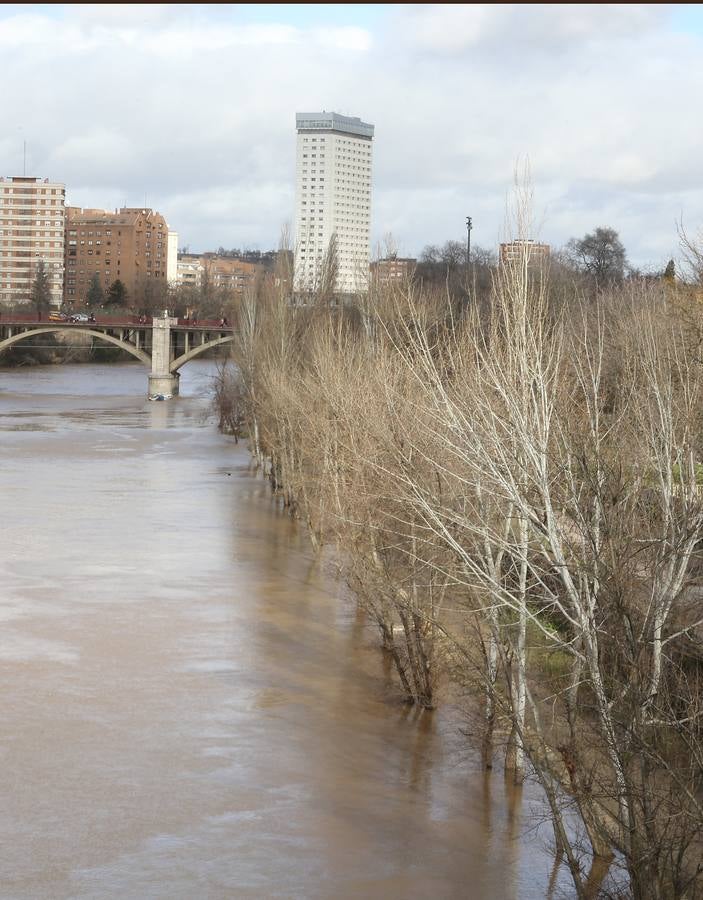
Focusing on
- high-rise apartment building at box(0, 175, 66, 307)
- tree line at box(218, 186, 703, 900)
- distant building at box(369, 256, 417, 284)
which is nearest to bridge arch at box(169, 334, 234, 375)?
distant building at box(369, 256, 417, 284)

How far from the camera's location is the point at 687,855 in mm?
8820

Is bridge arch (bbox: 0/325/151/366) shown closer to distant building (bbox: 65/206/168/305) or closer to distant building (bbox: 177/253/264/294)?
distant building (bbox: 65/206/168/305)

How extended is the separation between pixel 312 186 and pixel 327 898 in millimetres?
154046

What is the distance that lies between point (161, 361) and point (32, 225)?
60.3 m

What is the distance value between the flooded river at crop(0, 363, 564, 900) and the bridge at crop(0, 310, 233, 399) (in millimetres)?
36345

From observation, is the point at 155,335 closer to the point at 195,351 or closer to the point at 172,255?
the point at 195,351

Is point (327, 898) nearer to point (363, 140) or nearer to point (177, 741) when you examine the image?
point (177, 741)

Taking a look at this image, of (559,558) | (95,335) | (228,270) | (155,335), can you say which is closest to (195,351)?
(155,335)

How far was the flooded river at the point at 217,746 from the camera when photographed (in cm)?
918

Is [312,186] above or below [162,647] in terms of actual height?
above

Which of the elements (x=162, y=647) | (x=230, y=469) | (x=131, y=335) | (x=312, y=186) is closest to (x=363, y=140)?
(x=312, y=186)

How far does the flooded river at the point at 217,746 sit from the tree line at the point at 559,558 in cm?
59

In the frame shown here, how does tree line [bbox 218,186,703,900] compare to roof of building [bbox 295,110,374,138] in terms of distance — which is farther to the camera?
roof of building [bbox 295,110,374,138]

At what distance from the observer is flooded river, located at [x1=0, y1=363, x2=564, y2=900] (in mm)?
9180
